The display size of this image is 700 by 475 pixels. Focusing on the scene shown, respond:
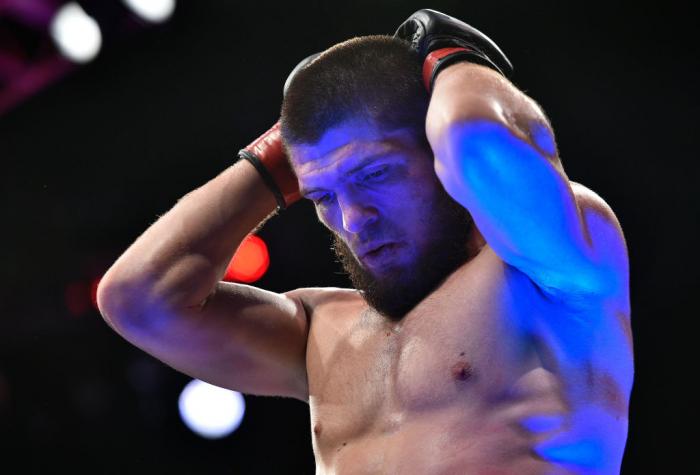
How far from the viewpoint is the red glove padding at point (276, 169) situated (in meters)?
1.73

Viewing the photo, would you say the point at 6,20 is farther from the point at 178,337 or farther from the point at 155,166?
the point at 178,337

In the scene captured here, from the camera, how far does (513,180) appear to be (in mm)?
1048

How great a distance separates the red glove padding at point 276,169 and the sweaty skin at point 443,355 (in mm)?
146

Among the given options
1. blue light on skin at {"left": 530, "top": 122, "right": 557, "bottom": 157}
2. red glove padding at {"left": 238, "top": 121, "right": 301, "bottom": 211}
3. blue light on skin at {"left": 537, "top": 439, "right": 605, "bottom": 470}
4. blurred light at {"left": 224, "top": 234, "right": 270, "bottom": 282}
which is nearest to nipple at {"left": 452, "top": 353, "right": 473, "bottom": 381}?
blue light on skin at {"left": 537, "top": 439, "right": 605, "bottom": 470}

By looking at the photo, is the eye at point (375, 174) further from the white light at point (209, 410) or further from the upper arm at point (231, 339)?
the white light at point (209, 410)

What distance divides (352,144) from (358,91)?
119 mm

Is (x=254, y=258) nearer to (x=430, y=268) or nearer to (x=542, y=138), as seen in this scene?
(x=430, y=268)

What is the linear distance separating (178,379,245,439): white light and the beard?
1.96 meters

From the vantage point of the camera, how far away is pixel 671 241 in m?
2.62

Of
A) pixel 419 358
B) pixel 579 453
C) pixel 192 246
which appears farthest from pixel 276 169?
pixel 579 453

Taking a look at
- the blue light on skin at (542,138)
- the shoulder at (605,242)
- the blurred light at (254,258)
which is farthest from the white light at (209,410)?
the blue light on skin at (542,138)

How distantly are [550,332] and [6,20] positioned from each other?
2436 millimetres

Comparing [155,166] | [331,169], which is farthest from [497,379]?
[155,166]

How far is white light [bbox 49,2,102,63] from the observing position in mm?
2943
